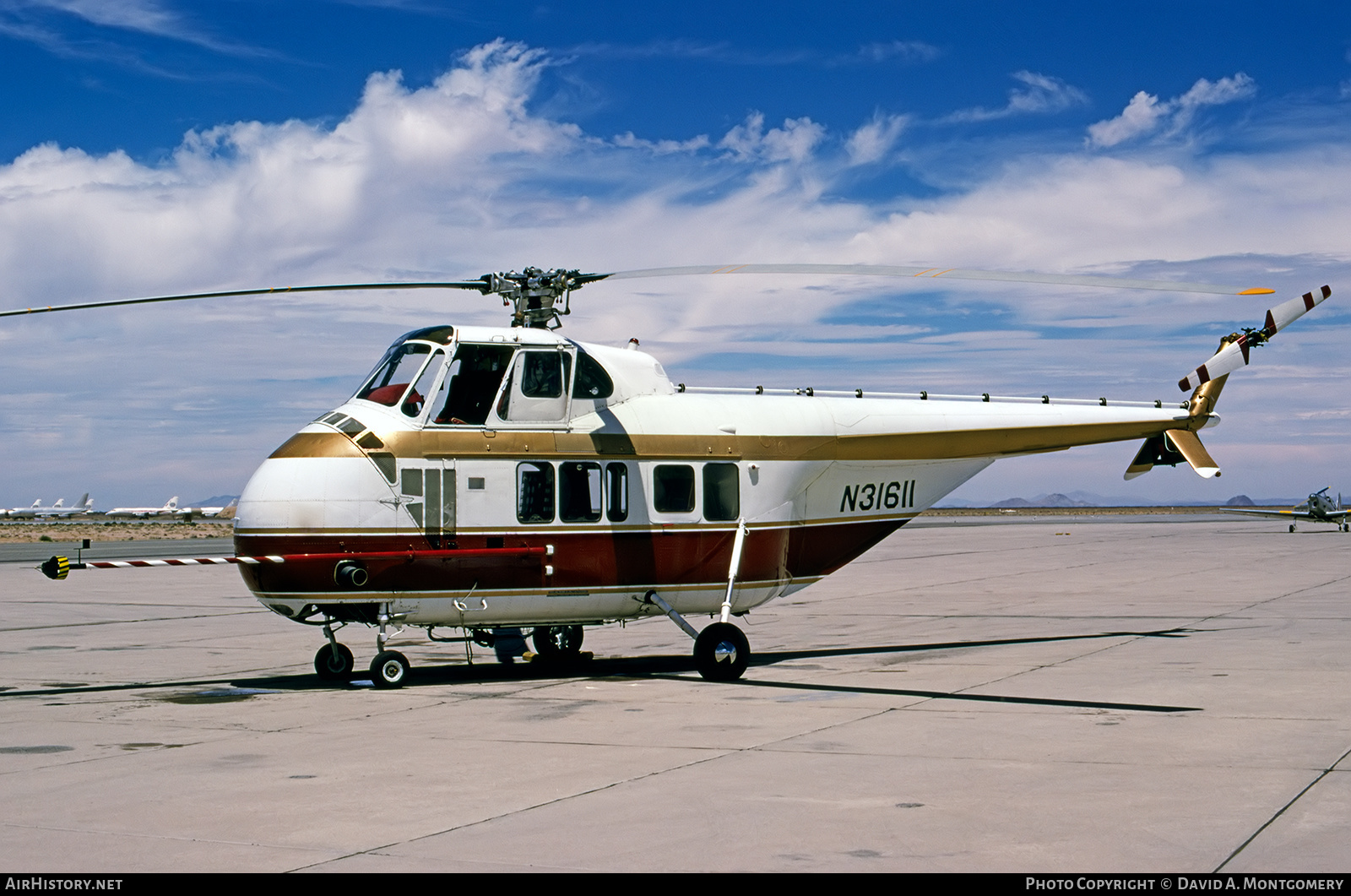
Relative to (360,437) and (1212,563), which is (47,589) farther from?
(1212,563)

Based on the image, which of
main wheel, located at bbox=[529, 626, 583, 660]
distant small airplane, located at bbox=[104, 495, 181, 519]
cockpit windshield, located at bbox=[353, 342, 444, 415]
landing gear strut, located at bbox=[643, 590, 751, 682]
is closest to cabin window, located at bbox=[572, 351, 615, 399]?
cockpit windshield, located at bbox=[353, 342, 444, 415]

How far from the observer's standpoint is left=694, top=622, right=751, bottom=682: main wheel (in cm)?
1424

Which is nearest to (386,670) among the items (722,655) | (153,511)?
(722,655)

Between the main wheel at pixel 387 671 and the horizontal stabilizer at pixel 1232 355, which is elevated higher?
the horizontal stabilizer at pixel 1232 355

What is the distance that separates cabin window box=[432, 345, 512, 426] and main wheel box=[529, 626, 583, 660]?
11.4ft

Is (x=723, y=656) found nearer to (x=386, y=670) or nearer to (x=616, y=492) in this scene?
(x=616, y=492)

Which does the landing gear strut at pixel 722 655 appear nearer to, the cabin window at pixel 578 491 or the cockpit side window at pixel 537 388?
the cabin window at pixel 578 491

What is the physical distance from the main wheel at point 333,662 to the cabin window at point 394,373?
9.73 ft

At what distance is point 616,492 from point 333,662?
12.5 feet

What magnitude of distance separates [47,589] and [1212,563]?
31.7 metres

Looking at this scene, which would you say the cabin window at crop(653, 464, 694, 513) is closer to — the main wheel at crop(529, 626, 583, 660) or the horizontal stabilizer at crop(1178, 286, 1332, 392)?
the main wheel at crop(529, 626, 583, 660)

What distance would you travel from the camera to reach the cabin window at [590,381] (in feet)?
48.0

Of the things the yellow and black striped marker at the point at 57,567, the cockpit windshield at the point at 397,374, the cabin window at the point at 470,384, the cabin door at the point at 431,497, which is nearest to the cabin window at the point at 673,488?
the cabin window at the point at 470,384

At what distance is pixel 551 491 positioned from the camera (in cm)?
1431
